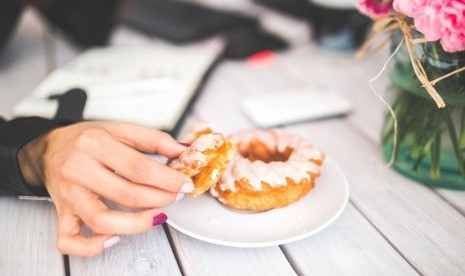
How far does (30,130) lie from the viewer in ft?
1.96

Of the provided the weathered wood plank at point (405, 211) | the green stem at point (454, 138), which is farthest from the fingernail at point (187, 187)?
the green stem at point (454, 138)

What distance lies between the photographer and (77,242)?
493 mm

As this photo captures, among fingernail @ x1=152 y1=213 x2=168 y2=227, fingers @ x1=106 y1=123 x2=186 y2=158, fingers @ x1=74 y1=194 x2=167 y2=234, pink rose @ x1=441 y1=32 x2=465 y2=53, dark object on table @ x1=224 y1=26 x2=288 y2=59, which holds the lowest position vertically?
dark object on table @ x1=224 y1=26 x2=288 y2=59

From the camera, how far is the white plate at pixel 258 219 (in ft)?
1.74

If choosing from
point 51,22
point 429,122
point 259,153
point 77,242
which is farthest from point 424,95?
point 51,22

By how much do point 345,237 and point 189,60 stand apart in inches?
22.8

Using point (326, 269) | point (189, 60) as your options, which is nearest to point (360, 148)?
point (326, 269)

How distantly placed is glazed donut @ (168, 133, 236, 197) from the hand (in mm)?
17

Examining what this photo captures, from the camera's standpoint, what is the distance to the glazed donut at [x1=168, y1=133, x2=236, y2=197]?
53 centimetres

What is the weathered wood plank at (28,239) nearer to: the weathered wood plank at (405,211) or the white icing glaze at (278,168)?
the white icing glaze at (278,168)

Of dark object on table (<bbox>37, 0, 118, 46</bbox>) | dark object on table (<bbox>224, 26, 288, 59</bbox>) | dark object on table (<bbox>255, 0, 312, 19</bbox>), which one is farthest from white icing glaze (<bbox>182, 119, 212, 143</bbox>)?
dark object on table (<bbox>255, 0, 312, 19</bbox>)

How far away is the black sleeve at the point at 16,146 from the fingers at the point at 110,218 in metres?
0.13

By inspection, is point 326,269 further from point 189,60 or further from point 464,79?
point 189,60

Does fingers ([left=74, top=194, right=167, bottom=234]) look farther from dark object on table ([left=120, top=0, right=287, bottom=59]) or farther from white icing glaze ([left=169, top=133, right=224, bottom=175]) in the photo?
dark object on table ([left=120, top=0, right=287, bottom=59])
